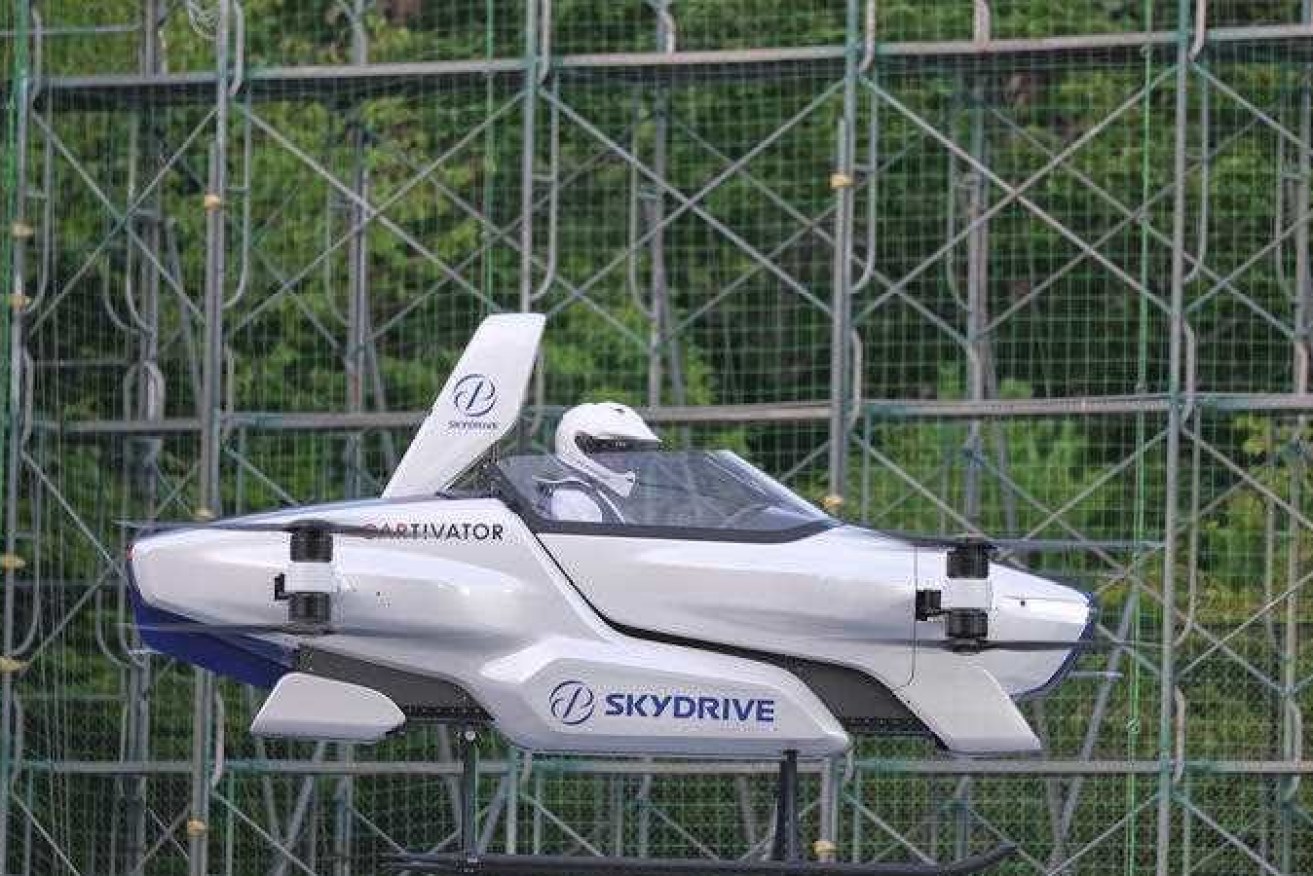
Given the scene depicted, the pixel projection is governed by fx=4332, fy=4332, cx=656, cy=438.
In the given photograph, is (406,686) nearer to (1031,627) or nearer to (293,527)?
(293,527)

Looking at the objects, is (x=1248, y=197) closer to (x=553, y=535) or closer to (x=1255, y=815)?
(x=1255, y=815)

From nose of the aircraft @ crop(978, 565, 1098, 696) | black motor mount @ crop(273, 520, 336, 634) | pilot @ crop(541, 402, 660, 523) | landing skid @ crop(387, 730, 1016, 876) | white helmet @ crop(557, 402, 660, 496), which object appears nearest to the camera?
landing skid @ crop(387, 730, 1016, 876)

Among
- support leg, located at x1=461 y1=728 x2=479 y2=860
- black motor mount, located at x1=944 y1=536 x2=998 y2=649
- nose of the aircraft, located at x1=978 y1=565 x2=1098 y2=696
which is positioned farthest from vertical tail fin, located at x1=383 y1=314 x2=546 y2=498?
nose of the aircraft, located at x1=978 y1=565 x2=1098 y2=696

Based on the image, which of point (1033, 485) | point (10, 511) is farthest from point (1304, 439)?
point (10, 511)

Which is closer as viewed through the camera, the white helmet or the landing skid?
the landing skid

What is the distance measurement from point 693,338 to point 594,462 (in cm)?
1115

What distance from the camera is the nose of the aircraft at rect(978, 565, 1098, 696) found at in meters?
17.7

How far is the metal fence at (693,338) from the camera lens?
23.6 meters

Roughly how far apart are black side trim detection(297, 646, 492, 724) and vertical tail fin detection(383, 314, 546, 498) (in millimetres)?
844

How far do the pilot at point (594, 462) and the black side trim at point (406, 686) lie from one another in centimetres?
85

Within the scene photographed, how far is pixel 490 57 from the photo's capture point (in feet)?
80.3

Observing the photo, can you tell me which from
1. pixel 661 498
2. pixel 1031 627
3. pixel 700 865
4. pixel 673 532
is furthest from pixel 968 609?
pixel 700 865

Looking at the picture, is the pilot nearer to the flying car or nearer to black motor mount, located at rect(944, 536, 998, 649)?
the flying car

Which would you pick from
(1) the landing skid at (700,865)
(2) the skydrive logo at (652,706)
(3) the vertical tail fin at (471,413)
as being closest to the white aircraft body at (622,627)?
(2) the skydrive logo at (652,706)
